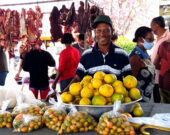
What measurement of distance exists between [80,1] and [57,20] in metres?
0.56

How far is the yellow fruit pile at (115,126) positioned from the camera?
1151 mm

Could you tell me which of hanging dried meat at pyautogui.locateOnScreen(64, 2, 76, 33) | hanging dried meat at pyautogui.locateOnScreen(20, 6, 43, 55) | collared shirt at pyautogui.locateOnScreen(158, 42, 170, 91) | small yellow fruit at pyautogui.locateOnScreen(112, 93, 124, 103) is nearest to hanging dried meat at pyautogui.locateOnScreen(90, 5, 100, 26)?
hanging dried meat at pyautogui.locateOnScreen(64, 2, 76, 33)

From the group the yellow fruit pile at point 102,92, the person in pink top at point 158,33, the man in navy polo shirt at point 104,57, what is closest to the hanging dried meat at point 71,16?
the person in pink top at point 158,33

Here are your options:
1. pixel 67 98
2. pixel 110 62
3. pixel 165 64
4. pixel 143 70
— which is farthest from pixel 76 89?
pixel 165 64

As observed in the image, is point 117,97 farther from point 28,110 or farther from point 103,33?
point 103,33

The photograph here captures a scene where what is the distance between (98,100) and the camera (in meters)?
1.35

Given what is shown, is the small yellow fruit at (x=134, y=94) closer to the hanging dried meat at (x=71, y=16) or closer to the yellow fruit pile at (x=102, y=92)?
the yellow fruit pile at (x=102, y=92)

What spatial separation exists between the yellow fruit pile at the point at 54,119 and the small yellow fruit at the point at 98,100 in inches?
9.1

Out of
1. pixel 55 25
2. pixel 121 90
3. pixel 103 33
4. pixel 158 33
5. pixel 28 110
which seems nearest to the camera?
pixel 121 90

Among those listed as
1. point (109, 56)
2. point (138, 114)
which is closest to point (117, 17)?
point (109, 56)

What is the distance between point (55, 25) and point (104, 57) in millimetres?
1842

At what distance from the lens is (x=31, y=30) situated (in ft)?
12.0

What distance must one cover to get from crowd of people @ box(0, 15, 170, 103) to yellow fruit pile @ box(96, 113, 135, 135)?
806 mm

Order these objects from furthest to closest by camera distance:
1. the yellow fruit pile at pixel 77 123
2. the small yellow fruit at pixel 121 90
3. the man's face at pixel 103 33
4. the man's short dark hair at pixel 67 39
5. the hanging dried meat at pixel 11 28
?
the man's short dark hair at pixel 67 39 → the hanging dried meat at pixel 11 28 → the man's face at pixel 103 33 → the small yellow fruit at pixel 121 90 → the yellow fruit pile at pixel 77 123
